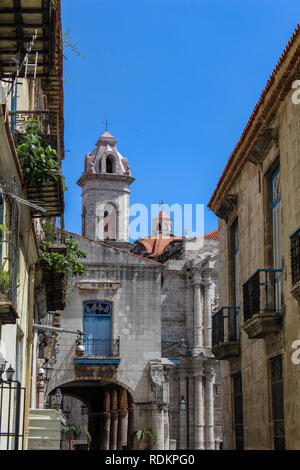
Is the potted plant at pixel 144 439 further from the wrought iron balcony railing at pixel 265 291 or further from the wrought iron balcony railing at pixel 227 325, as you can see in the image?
the wrought iron balcony railing at pixel 265 291

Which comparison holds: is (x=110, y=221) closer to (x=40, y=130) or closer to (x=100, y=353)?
(x=100, y=353)

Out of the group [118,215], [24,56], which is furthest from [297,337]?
[118,215]

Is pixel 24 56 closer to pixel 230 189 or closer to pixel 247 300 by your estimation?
A: pixel 247 300

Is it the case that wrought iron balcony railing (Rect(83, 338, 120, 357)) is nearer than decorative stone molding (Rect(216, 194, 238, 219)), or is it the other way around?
decorative stone molding (Rect(216, 194, 238, 219))

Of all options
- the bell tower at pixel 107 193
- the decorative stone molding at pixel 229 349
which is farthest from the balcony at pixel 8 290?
the bell tower at pixel 107 193

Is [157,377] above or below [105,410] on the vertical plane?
above

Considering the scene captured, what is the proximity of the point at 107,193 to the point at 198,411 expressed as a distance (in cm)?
2243

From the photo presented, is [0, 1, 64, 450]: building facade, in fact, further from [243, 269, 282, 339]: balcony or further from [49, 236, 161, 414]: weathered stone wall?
[49, 236, 161, 414]: weathered stone wall

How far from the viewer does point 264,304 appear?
506 inches

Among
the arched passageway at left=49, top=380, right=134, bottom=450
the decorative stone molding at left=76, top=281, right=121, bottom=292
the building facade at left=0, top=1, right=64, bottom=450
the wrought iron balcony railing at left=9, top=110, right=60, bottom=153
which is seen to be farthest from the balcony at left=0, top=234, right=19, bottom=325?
the arched passageway at left=49, top=380, right=134, bottom=450

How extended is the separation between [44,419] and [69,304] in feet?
52.0

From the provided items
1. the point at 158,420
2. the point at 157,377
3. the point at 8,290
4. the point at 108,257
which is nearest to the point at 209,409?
the point at 158,420

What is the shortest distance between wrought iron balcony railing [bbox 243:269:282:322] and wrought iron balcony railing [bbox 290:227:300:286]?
1.55 meters

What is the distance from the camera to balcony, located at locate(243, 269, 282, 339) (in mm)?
12375
